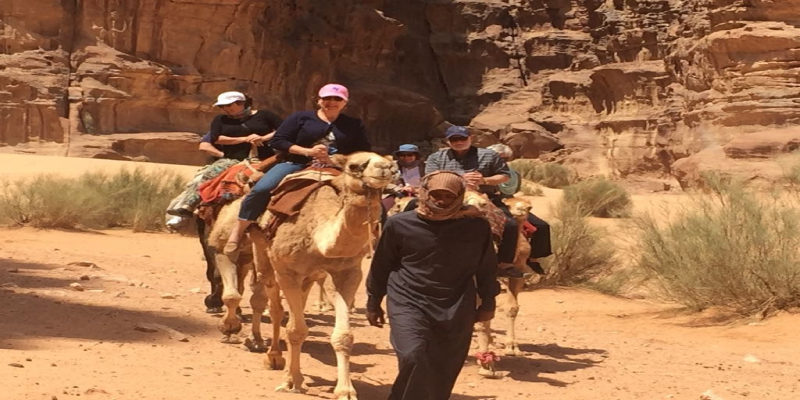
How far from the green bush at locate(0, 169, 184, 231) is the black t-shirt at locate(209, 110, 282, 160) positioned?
1014 centimetres

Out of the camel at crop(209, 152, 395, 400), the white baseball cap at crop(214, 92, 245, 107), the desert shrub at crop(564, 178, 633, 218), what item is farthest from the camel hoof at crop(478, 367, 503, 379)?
the desert shrub at crop(564, 178, 633, 218)

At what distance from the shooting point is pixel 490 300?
19.6 feet

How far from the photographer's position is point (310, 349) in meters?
8.99

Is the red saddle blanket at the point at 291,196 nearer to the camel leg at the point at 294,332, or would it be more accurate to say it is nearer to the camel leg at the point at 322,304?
the camel leg at the point at 294,332

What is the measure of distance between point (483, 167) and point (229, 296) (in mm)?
2385

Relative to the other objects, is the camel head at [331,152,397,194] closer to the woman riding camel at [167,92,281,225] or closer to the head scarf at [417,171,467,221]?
the head scarf at [417,171,467,221]

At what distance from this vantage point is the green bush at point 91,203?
19078 millimetres

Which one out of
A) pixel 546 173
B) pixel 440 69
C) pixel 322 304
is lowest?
pixel 546 173

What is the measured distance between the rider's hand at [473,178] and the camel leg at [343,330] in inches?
55.5

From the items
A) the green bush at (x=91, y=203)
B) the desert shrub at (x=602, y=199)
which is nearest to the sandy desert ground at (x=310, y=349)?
the green bush at (x=91, y=203)

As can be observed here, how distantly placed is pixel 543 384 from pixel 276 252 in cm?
250

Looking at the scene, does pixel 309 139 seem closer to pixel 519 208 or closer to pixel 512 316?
pixel 519 208

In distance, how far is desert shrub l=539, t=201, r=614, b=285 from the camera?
15906 mm

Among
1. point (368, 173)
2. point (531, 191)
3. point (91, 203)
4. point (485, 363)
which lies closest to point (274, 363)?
point (485, 363)
